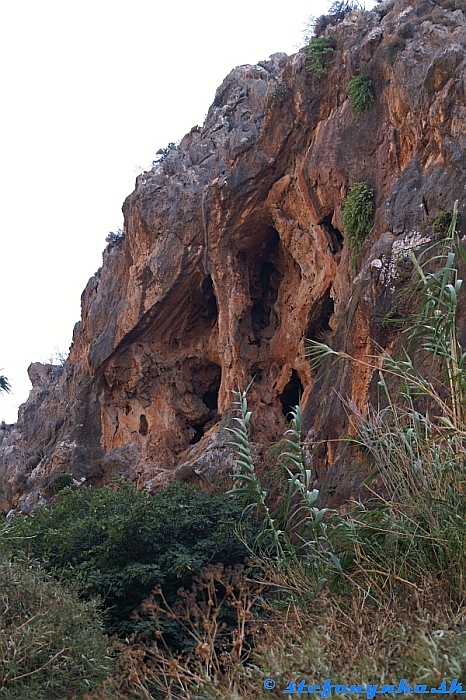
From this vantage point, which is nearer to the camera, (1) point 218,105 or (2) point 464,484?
(2) point 464,484

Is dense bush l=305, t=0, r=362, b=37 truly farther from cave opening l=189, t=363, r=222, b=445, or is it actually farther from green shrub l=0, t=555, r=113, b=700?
green shrub l=0, t=555, r=113, b=700

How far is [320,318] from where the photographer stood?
18656mm

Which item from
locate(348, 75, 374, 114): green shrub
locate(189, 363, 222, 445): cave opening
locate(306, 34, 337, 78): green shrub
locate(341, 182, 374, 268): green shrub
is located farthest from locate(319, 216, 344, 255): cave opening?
locate(189, 363, 222, 445): cave opening

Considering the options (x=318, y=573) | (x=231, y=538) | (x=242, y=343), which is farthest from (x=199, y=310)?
(x=318, y=573)

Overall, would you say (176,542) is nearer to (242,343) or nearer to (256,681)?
(256,681)

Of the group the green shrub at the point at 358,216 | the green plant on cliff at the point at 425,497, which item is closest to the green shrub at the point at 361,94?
the green shrub at the point at 358,216

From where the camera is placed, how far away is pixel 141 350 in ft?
76.9

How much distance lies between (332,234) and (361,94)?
11.3 ft

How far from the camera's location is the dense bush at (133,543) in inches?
409

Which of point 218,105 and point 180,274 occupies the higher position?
point 218,105

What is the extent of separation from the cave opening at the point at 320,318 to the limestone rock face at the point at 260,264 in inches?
1.7

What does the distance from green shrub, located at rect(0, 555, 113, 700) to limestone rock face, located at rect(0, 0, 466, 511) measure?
229 inches

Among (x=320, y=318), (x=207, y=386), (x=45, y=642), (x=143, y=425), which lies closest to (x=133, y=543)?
(x=45, y=642)

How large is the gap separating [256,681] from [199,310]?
62.8 feet
